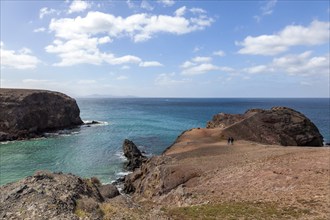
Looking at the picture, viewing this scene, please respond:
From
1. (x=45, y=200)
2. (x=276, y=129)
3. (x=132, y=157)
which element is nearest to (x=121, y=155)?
(x=132, y=157)

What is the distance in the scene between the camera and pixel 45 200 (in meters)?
19.5

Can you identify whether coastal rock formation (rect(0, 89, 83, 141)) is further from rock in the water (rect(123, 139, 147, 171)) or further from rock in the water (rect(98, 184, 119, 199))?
rock in the water (rect(98, 184, 119, 199))

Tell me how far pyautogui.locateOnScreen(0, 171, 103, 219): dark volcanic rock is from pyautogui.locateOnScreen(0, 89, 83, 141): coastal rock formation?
71.8 meters

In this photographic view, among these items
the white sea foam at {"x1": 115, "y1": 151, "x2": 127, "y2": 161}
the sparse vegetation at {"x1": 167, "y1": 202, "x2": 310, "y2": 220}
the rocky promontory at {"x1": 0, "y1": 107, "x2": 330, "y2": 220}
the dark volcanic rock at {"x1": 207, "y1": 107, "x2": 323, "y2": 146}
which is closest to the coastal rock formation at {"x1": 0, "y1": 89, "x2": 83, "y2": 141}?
the white sea foam at {"x1": 115, "y1": 151, "x2": 127, "y2": 161}

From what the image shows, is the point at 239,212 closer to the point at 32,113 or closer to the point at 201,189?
the point at 201,189

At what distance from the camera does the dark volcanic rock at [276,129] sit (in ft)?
198

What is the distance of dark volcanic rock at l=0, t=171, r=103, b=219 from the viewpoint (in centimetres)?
1786

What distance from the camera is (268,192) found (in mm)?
25266

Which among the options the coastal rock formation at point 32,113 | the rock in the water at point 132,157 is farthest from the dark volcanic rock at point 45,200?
the coastal rock formation at point 32,113

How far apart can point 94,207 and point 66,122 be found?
3941 inches

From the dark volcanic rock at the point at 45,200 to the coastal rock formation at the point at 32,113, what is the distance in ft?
236

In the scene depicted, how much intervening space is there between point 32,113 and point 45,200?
90.9m

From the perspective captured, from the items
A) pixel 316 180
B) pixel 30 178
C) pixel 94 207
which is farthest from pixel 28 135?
pixel 316 180

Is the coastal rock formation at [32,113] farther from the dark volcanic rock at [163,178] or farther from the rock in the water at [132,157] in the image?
the dark volcanic rock at [163,178]
